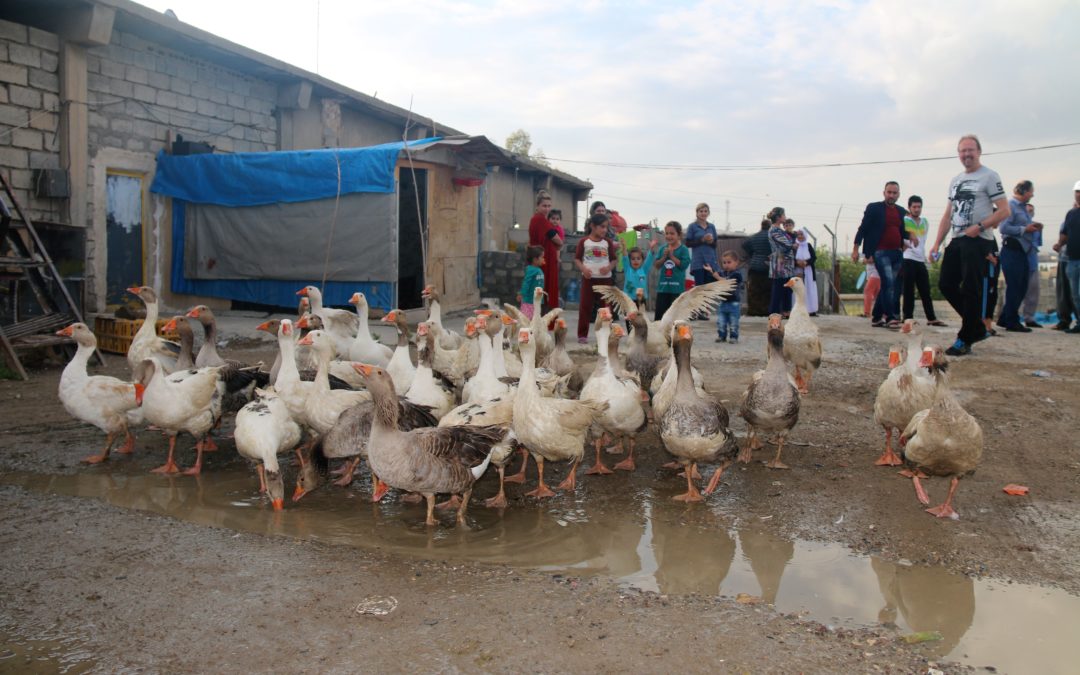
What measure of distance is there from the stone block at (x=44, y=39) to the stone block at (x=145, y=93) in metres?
1.44

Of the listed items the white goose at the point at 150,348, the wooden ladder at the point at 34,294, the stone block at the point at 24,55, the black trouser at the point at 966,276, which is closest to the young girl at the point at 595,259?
the black trouser at the point at 966,276

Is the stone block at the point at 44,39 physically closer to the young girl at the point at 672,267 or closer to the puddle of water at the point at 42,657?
the young girl at the point at 672,267

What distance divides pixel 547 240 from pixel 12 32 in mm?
7889

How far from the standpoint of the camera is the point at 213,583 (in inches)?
160

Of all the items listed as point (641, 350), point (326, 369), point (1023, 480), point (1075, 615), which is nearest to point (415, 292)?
point (641, 350)

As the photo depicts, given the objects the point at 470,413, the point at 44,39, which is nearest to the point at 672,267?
the point at 470,413

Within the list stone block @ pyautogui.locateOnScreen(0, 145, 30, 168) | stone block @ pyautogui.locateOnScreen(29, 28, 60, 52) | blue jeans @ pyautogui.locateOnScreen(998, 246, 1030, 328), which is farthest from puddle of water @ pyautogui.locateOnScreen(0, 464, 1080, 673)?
blue jeans @ pyautogui.locateOnScreen(998, 246, 1030, 328)

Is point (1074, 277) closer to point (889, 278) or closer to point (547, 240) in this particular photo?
point (889, 278)

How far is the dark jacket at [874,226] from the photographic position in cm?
1245

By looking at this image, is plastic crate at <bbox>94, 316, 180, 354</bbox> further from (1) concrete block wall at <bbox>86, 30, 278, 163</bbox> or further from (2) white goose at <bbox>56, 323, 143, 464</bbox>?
(2) white goose at <bbox>56, 323, 143, 464</bbox>

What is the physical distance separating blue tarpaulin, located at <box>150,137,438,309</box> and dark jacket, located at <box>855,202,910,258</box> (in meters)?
7.17

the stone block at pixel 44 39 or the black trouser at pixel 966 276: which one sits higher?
the stone block at pixel 44 39

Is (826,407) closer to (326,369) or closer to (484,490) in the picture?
(484,490)

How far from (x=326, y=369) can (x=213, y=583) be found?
255 centimetres
